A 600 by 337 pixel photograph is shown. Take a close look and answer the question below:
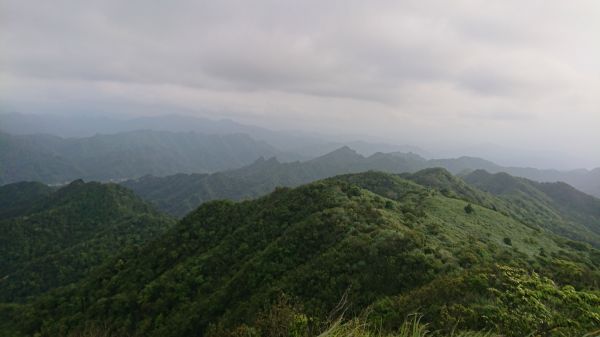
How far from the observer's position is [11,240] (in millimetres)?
113875

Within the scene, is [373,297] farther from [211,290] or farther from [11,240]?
[11,240]

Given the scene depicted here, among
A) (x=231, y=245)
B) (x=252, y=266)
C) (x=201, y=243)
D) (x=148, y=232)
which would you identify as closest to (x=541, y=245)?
(x=252, y=266)

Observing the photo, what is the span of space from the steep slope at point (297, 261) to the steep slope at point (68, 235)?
44.4 metres

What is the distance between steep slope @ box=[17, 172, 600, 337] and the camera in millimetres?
22578

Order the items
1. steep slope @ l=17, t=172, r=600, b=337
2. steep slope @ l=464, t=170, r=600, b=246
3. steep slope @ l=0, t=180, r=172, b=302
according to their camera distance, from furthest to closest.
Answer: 1. steep slope @ l=464, t=170, r=600, b=246
2. steep slope @ l=0, t=180, r=172, b=302
3. steep slope @ l=17, t=172, r=600, b=337

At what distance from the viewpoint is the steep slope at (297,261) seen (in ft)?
74.1

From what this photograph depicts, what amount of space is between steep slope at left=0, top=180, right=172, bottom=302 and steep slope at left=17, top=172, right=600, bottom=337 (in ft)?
146

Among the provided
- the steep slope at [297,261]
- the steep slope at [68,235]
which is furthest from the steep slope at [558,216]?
the steep slope at [68,235]

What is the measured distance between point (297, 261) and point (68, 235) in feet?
426

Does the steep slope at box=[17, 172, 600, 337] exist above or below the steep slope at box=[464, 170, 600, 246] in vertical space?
above

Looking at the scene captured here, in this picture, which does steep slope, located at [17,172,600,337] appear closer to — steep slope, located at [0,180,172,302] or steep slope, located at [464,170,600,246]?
steep slope, located at [0,180,172,302]

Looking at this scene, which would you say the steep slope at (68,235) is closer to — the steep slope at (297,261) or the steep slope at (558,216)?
the steep slope at (297,261)

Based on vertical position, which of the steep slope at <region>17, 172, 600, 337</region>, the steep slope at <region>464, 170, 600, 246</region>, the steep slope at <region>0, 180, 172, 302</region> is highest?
the steep slope at <region>17, 172, 600, 337</region>

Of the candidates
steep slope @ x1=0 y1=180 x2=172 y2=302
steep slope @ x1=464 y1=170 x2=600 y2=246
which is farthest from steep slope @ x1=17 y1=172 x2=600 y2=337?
steep slope @ x1=464 y1=170 x2=600 y2=246
